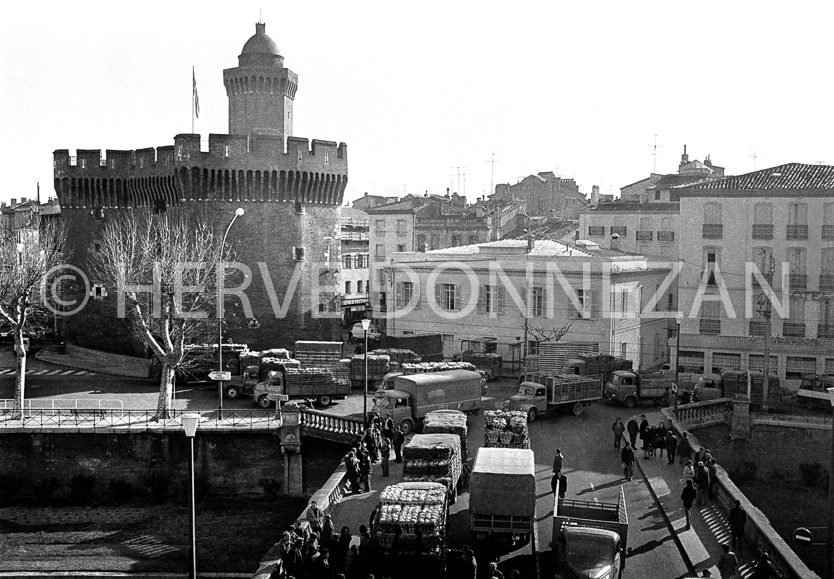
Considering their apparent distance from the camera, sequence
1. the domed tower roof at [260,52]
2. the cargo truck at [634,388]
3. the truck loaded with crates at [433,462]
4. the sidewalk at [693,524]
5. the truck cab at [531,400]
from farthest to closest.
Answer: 1. the domed tower roof at [260,52]
2. the cargo truck at [634,388]
3. the truck cab at [531,400]
4. the truck loaded with crates at [433,462]
5. the sidewalk at [693,524]

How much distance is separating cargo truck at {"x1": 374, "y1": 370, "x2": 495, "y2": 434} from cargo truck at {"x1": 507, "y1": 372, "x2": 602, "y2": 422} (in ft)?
6.69

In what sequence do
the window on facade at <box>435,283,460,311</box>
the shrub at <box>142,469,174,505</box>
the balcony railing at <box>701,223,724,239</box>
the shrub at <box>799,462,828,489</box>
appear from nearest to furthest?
the shrub at <box>142,469,174,505</box>
the shrub at <box>799,462,828,489</box>
the balcony railing at <box>701,223,724,239</box>
the window on facade at <box>435,283,460,311</box>

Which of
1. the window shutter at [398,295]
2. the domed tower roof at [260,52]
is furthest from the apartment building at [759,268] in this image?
the domed tower roof at [260,52]

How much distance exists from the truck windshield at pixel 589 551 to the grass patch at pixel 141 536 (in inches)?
448

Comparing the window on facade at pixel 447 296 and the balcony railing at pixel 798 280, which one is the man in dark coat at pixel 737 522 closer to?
the balcony railing at pixel 798 280

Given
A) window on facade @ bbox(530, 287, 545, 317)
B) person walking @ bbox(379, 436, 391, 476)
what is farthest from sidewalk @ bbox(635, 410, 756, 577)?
window on facade @ bbox(530, 287, 545, 317)

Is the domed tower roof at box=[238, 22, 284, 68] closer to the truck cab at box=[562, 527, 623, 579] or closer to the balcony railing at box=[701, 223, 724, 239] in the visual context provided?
the balcony railing at box=[701, 223, 724, 239]

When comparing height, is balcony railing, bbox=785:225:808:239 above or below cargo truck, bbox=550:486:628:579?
above

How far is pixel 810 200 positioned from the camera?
42.5 m

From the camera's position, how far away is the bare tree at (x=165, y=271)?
36.4 meters

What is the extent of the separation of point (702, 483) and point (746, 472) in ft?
37.1

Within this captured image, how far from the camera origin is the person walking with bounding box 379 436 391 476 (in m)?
25.4

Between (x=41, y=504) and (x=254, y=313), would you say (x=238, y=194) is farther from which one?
(x=41, y=504)

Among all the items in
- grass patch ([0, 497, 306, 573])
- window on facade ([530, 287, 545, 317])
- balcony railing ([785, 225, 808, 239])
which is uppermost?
balcony railing ([785, 225, 808, 239])
